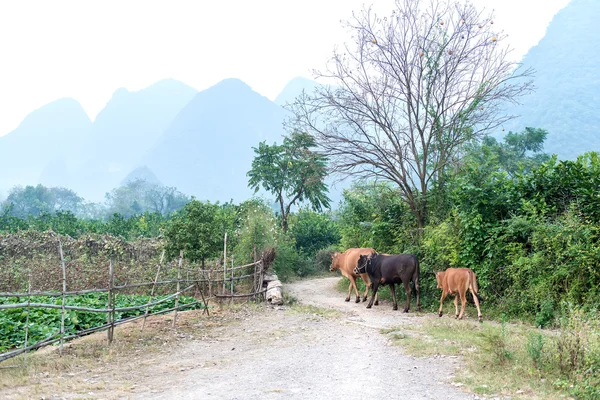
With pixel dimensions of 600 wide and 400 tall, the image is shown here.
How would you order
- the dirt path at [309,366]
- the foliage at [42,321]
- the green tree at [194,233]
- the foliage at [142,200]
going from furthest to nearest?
the foliage at [142,200] < the green tree at [194,233] < the foliage at [42,321] < the dirt path at [309,366]

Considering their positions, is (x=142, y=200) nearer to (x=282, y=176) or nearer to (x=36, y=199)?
(x=36, y=199)

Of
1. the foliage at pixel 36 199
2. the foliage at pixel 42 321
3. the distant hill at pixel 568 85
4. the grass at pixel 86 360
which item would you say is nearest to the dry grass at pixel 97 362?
the grass at pixel 86 360

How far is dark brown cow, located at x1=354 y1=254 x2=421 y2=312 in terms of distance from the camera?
11.5 m

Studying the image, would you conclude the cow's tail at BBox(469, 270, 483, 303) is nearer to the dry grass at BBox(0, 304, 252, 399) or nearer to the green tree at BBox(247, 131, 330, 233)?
the dry grass at BBox(0, 304, 252, 399)

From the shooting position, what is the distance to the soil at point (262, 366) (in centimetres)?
553

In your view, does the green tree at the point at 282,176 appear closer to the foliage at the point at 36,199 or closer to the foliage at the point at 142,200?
the foliage at the point at 36,199

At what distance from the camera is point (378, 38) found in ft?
44.1

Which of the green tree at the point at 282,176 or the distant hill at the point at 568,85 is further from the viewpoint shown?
the distant hill at the point at 568,85

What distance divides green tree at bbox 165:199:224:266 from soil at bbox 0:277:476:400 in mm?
1860

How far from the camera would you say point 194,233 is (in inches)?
471

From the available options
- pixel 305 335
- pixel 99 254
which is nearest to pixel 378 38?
pixel 305 335

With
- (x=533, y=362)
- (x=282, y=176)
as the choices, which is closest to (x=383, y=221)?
(x=533, y=362)

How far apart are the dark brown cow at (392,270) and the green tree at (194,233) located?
3850mm

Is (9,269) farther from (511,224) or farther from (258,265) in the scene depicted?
(511,224)
